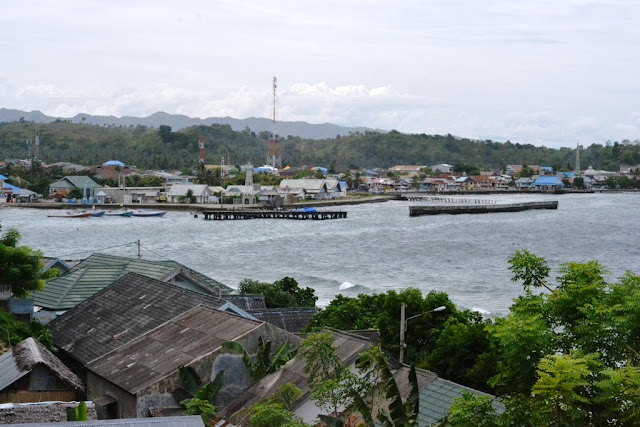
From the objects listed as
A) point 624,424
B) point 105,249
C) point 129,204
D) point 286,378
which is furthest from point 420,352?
point 129,204

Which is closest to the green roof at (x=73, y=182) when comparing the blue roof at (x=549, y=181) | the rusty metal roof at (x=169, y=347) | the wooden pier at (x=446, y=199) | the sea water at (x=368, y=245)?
the sea water at (x=368, y=245)

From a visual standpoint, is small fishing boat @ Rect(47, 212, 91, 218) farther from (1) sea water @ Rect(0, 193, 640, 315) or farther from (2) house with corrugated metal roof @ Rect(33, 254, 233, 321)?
(2) house with corrugated metal roof @ Rect(33, 254, 233, 321)

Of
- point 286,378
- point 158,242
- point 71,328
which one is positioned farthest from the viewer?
point 158,242

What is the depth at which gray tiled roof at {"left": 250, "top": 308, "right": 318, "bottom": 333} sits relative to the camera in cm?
2117

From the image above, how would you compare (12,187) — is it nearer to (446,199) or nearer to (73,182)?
(73,182)

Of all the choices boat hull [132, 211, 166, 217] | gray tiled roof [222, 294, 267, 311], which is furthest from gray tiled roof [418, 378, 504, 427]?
boat hull [132, 211, 166, 217]

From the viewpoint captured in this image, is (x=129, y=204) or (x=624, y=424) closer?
(x=624, y=424)

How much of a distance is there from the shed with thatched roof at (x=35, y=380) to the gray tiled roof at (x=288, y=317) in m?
7.40

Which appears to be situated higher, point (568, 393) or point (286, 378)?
point (568, 393)

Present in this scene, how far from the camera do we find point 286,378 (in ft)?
39.4

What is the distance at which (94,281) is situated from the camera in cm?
2175

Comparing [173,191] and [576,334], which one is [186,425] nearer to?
[576,334]

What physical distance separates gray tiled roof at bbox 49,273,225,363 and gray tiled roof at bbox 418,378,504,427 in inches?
240

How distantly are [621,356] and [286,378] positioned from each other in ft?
16.7
